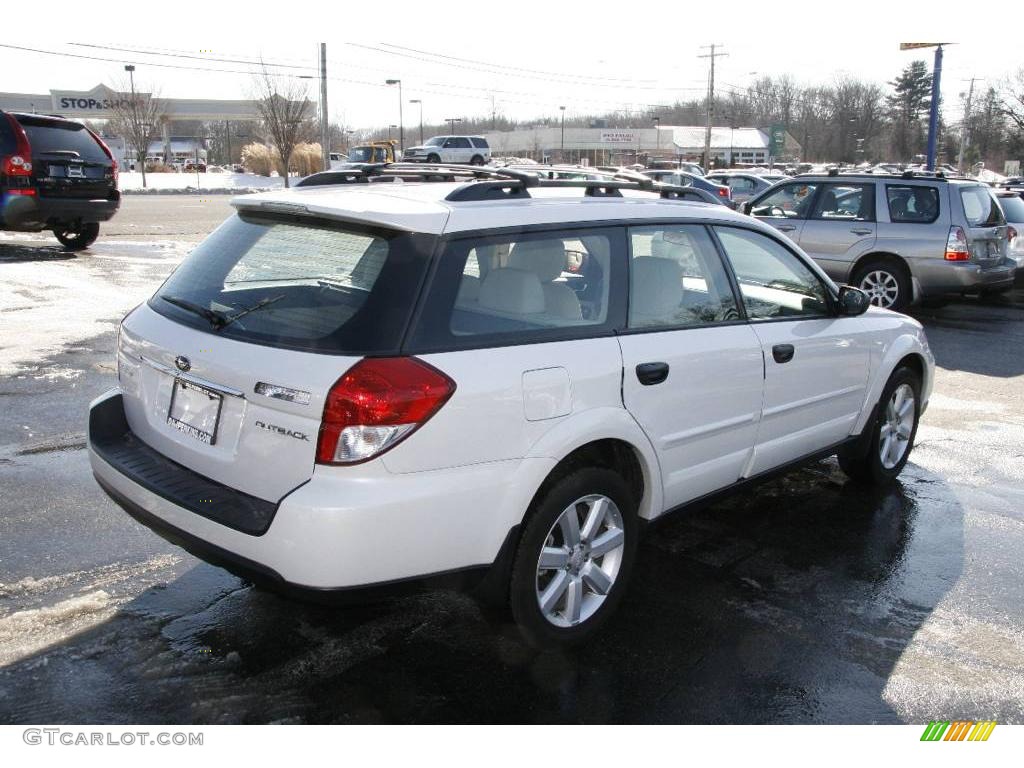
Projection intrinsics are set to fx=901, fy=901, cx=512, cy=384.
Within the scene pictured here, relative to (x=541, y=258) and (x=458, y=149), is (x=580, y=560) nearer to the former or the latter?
(x=541, y=258)

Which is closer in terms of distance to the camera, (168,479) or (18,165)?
(168,479)

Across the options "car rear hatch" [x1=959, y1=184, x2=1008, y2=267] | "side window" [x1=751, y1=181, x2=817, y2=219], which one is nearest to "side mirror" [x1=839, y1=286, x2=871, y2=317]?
"car rear hatch" [x1=959, y1=184, x2=1008, y2=267]

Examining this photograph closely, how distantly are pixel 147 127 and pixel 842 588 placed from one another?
5376 centimetres

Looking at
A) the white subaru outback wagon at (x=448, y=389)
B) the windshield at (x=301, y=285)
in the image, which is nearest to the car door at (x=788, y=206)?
the white subaru outback wagon at (x=448, y=389)

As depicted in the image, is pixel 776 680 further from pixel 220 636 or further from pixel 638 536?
pixel 220 636

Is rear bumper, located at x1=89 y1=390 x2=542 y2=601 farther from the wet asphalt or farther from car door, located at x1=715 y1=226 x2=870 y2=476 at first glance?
car door, located at x1=715 y1=226 x2=870 y2=476

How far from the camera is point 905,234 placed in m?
11.4

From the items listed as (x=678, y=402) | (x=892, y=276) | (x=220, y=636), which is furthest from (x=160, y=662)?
(x=892, y=276)

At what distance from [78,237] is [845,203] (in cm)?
1206

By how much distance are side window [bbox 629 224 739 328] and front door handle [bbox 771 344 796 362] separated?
28cm

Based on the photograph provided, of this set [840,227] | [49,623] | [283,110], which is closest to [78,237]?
[840,227]

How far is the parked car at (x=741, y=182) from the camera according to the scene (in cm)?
2484

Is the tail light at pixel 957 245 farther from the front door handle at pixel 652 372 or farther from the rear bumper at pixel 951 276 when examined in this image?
the front door handle at pixel 652 372

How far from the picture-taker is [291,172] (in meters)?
53.0
